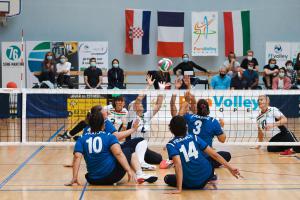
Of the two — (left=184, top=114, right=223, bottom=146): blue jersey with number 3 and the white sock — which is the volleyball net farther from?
(left=184, top=114, right=223, bottom=146): blue jersey with number 3

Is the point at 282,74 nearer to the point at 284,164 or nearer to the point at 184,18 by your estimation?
the point at 184,18

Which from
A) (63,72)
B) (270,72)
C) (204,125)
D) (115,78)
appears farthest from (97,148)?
(270,72)

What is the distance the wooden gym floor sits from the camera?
7352 millimetres

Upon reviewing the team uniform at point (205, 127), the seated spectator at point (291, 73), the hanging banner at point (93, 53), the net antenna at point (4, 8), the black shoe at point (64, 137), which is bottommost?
the black shoe at point (64, 137)

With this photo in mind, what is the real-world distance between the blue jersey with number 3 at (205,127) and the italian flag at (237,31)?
46.0 ft

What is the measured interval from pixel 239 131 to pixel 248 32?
813 cm

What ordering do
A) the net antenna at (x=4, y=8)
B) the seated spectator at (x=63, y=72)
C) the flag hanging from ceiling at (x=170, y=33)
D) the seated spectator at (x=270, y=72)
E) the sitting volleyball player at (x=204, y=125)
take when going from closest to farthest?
the sitting volleyball player at (x=204, y=125) → the seated spectator at (x=63, y=72) → the seated spectator at (x=270, y=72) → the net antenna at (x=4, y=8) → the flag hanging from ceiling at (x=170, y=33)

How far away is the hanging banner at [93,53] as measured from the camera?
69.4 ft

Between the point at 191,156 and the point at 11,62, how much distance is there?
15139 mm

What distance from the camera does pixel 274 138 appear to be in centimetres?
1128

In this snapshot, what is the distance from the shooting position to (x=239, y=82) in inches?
734

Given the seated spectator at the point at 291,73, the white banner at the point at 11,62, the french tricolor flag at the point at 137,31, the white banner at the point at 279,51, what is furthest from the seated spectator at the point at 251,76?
the white banner at the point at 11,62

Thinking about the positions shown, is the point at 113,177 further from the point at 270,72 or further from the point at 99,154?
the point at 270,72

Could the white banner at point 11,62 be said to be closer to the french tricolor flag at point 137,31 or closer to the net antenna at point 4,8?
the net antenna at point 4,8
